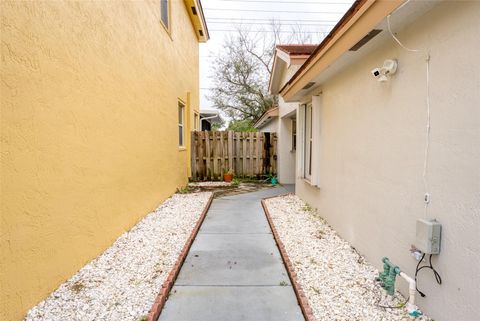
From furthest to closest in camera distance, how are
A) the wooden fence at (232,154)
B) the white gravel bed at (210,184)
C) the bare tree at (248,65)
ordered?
the bare tree at (248,65), the wooden fence at (232,154), the white gravel bed at (210,184)

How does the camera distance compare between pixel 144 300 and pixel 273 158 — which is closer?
pixel 144 300

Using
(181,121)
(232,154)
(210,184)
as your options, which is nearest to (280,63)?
(232,154)

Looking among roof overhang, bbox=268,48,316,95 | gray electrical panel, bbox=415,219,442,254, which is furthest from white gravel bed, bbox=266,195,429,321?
roof overhang, bbox=268,48,316,95

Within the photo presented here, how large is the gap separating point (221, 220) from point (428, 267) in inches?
158

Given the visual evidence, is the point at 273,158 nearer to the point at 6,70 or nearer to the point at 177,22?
the point at 177,22

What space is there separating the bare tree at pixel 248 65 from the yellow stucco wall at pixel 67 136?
18.9m

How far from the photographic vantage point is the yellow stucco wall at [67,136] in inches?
95.9

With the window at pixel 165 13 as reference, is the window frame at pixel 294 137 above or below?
below

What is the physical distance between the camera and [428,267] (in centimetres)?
253

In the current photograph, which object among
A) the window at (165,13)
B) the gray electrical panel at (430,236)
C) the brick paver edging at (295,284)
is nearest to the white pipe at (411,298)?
the gray electrical panel at (430,236)

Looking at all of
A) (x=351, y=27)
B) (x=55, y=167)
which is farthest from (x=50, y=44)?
(x=351, y=27)

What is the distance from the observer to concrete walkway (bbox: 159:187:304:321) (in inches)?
110

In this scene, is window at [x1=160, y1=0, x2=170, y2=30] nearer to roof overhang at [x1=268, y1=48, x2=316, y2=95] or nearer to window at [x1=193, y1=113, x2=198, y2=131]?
roof overhang at [x1=268, y1=48, x2=316, y2=95]

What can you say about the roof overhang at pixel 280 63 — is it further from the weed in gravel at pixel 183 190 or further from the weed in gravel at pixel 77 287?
the weed in gravel at pixel 77 287
